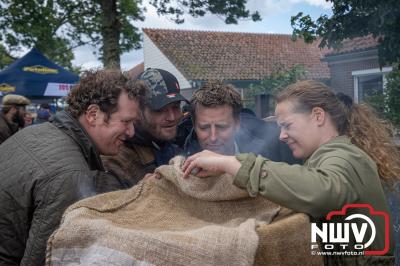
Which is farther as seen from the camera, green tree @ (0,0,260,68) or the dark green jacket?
green tree @ (0,0,260,68)

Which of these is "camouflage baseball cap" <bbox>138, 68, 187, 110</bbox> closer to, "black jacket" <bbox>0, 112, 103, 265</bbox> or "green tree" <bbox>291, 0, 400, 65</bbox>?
"black jacket" <bbox>0, 112, 103, 265</bbox>

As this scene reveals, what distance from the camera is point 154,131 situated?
264 centimetres

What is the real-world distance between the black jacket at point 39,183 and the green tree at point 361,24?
2991 millimetres

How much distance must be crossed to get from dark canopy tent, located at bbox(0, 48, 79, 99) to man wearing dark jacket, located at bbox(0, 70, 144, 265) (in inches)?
257

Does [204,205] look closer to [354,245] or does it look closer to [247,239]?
[247,239]

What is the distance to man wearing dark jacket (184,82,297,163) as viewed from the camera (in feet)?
8.83

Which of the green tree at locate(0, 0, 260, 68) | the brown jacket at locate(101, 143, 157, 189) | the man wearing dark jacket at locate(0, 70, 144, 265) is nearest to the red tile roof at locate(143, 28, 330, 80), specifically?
the green tree at locate(0, 0, 260, 68)

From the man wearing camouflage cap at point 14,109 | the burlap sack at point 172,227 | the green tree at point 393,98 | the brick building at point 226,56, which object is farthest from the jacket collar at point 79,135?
the brick building at point 226,56

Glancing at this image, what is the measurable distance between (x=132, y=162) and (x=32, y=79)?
656 centimetres

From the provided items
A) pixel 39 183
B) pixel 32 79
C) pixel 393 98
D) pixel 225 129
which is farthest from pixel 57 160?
pixel 32 79

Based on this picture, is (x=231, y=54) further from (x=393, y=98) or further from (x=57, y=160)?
(x=57, y=160)

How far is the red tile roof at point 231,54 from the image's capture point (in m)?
22.7

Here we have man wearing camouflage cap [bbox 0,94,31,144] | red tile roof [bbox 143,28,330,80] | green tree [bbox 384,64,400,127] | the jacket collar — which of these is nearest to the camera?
the jacket collar

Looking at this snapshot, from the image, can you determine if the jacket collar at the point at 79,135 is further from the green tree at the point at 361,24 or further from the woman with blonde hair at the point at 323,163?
the green tree at the point at 361,24
